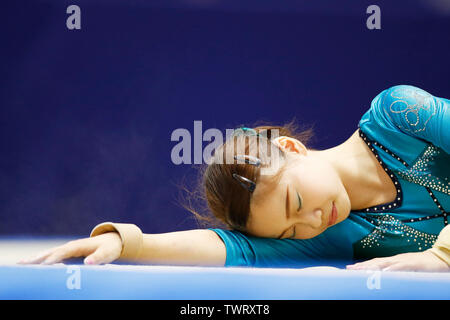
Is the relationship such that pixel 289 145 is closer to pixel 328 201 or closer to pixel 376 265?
pixel 328 201

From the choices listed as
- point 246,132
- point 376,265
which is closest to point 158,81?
point 246,132

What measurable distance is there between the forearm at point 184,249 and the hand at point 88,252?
6 centimetres

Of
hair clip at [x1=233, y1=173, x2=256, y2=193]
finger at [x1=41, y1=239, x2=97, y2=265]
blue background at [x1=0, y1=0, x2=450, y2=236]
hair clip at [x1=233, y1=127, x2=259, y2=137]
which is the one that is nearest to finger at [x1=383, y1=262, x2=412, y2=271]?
hair clip at [x1=233, y1=173, x2=256, y2=193]

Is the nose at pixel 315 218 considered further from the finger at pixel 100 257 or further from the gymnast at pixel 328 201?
the finger at pixel 100 257

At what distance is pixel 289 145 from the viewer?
117 centimetres

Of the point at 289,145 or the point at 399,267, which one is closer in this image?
the point at 399,267

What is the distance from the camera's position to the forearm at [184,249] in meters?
1.01

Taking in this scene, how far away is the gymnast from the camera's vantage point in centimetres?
103

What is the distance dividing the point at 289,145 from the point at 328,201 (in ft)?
0.55

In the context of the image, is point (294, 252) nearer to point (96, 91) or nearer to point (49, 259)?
point (49, 259)
